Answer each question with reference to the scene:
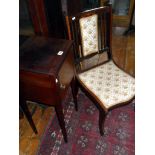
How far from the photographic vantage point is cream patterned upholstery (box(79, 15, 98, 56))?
167 cm

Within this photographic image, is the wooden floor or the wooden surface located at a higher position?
the wooden surface

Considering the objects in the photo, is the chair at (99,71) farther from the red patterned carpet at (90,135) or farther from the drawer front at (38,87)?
the drawer front at (38,87)

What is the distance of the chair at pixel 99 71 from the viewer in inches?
63.4

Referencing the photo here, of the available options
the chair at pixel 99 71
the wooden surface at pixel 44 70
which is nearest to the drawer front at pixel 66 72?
the wooden surface at pixel 44 70

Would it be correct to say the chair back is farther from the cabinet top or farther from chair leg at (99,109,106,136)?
chair leg at (99,109,106,136)

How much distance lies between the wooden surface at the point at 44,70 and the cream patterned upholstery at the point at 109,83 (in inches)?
11.0

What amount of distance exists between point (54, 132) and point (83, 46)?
948 millimetres

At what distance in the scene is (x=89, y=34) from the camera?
5.72 ft


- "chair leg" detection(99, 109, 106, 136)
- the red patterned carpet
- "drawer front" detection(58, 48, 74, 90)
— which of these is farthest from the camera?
the red patterned carpet

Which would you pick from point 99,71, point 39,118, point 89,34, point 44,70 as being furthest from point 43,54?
point 39,118

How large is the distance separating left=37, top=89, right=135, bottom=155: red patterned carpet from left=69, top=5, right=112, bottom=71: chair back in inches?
25.7

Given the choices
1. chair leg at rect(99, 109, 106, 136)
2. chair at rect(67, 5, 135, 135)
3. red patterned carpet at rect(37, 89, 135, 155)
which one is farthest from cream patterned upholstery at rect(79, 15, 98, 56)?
red patterned carpet at rect(37, 89, 135, 155)

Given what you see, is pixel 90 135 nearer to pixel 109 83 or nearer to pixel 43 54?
pixel 109 83

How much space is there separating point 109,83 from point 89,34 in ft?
1.65
